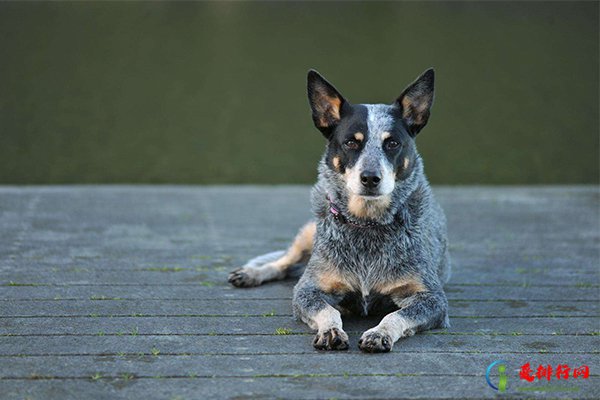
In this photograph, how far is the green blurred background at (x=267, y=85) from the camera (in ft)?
34.9

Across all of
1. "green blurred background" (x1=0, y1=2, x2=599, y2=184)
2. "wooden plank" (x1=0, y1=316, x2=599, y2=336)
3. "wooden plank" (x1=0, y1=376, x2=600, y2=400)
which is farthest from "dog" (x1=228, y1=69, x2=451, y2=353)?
"green blurred background" (x1=0, y1=2, x2=599, y2=184)

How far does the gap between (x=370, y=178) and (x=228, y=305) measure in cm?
106

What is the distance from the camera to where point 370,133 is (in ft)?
14.7

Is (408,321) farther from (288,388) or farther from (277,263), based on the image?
(277,263)

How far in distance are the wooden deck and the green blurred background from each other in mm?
2792

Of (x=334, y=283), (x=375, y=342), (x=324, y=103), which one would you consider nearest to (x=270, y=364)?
(x=375, y=342)

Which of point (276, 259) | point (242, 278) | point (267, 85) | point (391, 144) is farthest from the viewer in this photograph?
point (267, 85)

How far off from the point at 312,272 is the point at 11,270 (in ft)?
5.94

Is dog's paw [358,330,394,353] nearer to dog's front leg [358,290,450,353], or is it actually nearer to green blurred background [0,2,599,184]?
dog's front leg [358,290,450,353]

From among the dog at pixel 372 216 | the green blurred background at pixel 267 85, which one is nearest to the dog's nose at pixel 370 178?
the dog at pixel 372 216

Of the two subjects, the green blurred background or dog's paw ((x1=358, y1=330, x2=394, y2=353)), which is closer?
dog's paw ((x1=358, y1=330, x2=394, y2=353))

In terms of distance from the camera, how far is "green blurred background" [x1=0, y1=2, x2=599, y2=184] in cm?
1062

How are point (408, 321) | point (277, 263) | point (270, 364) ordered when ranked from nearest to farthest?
point (270, 364), point (408, 321), point (277, 263)

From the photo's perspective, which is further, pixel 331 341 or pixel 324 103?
pixel 324 103
